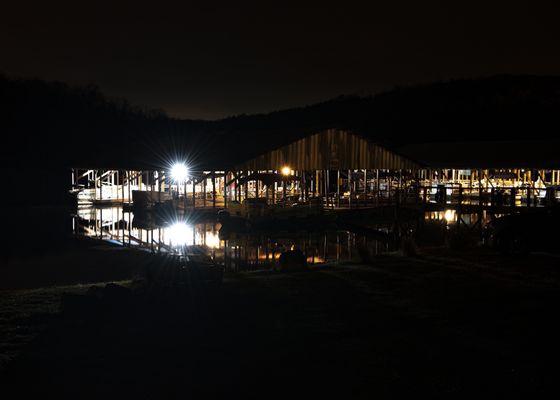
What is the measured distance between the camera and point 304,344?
8156mm

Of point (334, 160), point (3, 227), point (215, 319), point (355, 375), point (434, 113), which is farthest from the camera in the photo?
point (434, 113)

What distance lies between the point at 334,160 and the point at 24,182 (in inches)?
822

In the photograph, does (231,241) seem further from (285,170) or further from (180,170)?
(180,170)

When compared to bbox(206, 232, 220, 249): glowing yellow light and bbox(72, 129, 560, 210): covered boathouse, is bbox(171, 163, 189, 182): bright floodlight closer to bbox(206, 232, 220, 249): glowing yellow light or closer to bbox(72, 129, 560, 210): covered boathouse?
bbox(72, 129, 560, 210): covered boathouse

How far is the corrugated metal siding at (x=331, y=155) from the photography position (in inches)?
1329

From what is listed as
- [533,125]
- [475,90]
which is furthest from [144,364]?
[475,90]

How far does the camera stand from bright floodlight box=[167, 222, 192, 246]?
23203 millimetres

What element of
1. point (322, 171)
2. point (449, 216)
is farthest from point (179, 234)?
point (449, 216)

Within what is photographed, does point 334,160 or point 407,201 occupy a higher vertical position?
point 334,160

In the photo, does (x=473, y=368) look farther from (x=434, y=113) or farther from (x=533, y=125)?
(x=434, y=113)

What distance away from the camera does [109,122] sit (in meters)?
90.5

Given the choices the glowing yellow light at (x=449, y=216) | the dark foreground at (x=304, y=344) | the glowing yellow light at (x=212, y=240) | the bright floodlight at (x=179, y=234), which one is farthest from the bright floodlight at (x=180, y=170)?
the dark foreground at (x=304, y=344)

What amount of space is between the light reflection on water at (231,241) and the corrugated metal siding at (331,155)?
5.47 meters

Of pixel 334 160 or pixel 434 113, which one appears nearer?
pixel 334 160
